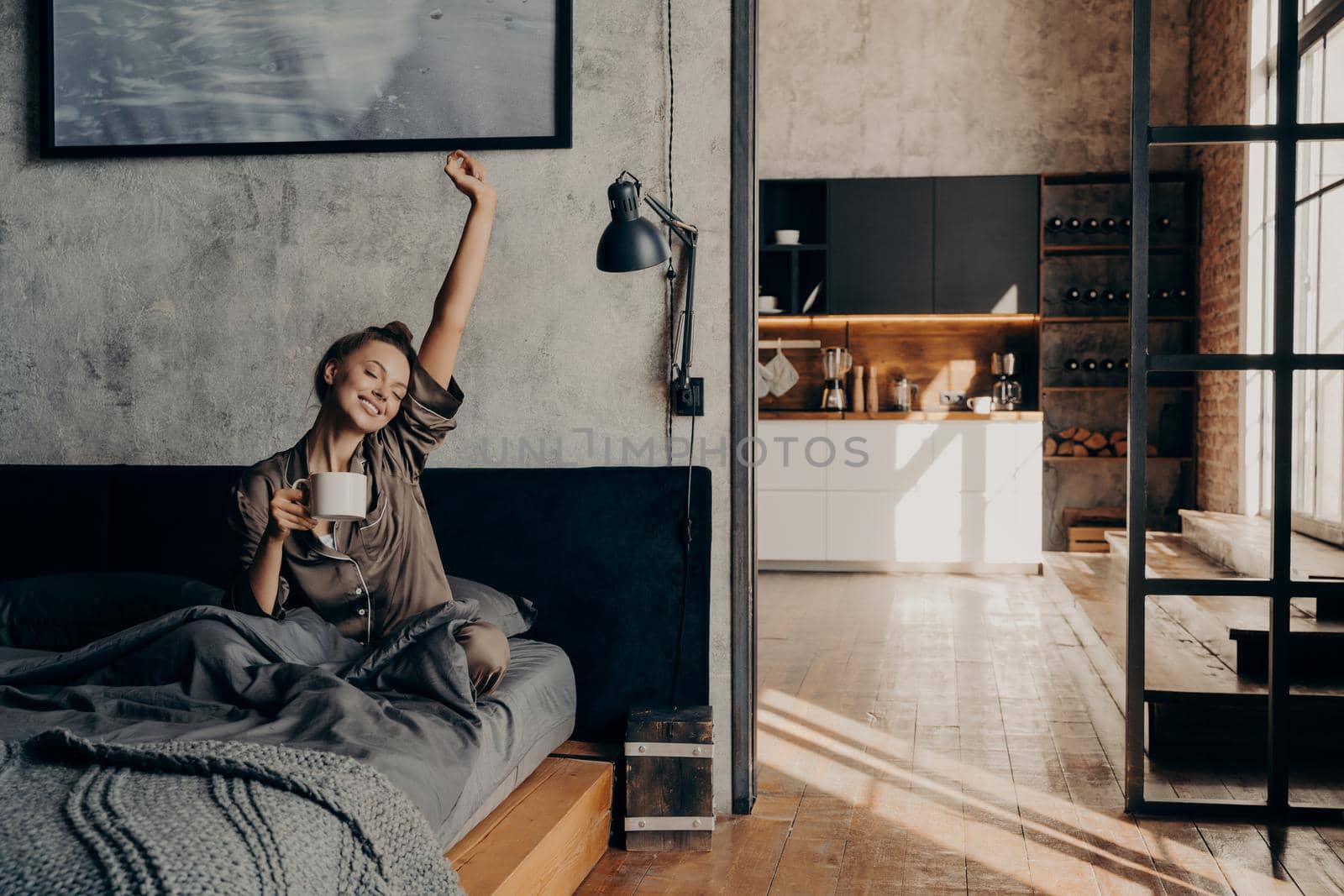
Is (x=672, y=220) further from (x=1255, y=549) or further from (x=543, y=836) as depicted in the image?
(x=1255, y=549)

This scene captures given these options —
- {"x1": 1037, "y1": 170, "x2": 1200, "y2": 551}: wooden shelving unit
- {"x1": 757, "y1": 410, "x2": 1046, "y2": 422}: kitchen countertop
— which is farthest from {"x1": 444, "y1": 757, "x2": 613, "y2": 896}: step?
{"x1": 1037, "y1": 170, "x2": 1200, "y2": 551}: wooden shelving unit

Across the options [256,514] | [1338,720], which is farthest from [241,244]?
[1338,720]

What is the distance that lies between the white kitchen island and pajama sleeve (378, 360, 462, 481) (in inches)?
184

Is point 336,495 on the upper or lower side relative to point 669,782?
upper

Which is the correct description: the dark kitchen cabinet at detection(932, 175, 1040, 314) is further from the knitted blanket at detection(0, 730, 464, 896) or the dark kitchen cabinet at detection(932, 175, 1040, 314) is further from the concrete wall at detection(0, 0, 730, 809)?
the knitted blanket at detection(0, 730, 464, 896)

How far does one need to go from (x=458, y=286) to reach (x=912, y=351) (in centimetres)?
547

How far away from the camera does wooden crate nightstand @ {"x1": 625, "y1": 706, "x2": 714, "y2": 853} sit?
2465 millimetres

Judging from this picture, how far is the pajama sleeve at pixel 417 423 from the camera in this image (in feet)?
7.73

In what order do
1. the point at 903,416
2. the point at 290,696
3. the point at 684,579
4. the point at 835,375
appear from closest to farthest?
the point at 290,696 → the point at 684,579 → the point at 903,416 → the point at 835,375

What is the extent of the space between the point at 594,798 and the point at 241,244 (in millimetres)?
1715

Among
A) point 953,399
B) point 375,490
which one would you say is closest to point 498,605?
point 375,490

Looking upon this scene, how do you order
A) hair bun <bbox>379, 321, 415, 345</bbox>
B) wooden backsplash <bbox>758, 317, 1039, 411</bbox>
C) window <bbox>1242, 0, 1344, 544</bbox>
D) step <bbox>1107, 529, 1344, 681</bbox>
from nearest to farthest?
hair bun <bbox>379, 321, 415, 345</bbox> < step <bbox>1107, 529, 1344, 681</bbox> < window <bbox>1242, 0, 1344, 544</bbox> < wooden backsplash <bbox>758, 317, 1039, 411</bbox>

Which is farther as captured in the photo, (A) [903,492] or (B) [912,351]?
(B) [912,351]

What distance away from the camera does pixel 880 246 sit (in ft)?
23.4
